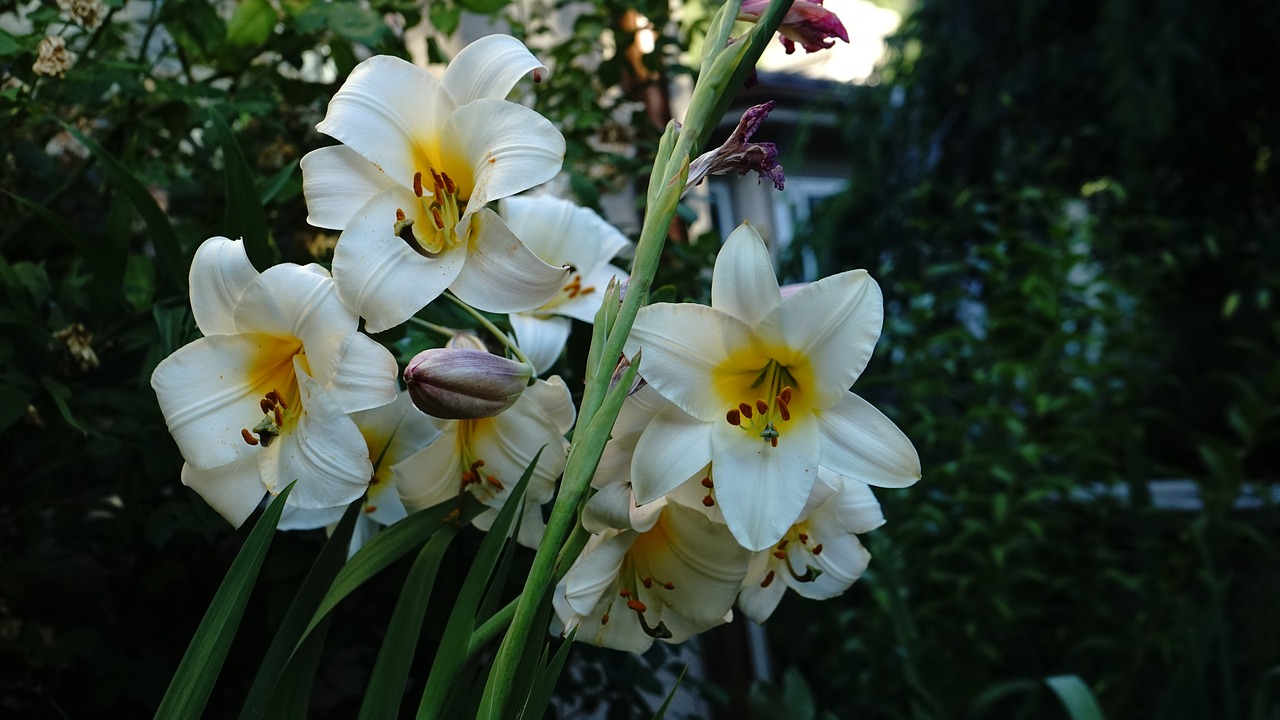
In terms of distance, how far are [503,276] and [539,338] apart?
13 cm

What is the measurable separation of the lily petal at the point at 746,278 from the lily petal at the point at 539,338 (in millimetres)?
159

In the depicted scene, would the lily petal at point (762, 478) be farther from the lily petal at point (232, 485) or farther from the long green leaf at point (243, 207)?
the long green leaf at point (243, 207)

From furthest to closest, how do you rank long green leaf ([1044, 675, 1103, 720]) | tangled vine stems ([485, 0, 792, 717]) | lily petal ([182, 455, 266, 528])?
long green leaf ([1044, 675, 1103, 720]) < lily petal ([182, 455, 266, 528]) < tangled vine stems ([485, 0, 792, 717])

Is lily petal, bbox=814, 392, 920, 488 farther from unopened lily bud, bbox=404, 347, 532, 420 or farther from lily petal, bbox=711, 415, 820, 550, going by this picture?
unopened lily bud, bbox=404, 347, 532, 420

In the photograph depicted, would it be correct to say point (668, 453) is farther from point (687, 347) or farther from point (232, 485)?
point (232, 485)

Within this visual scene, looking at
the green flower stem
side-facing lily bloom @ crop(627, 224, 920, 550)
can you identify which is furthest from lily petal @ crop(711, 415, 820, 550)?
the green flower stem

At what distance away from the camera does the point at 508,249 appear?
1.74 ft

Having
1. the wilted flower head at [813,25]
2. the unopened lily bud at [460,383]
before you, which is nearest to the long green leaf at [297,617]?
the unopened lily bud at [460,383]

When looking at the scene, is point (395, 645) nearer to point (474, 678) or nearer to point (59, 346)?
point (474, 678)

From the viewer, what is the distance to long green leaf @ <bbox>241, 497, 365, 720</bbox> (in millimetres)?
510

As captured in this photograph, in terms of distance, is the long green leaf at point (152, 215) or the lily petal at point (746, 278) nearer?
the lily petal at point (746, 278)

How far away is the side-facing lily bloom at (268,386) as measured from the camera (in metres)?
0.49

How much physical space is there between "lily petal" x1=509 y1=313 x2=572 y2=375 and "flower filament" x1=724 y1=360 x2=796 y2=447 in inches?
6.2

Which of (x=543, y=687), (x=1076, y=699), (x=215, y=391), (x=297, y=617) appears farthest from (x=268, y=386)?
(x=1076, y=699)
